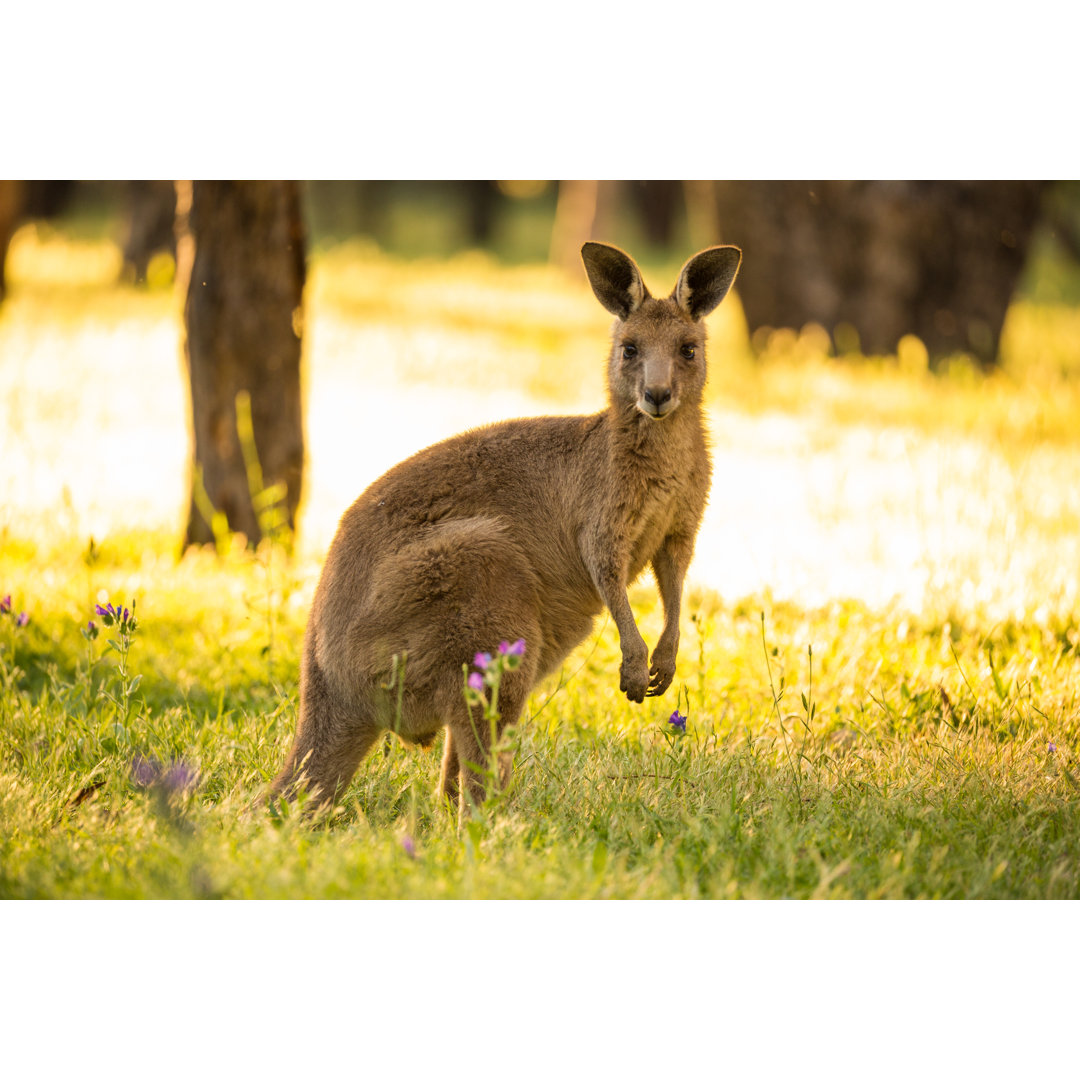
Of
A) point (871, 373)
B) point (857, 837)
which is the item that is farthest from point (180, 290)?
point (871, 373)

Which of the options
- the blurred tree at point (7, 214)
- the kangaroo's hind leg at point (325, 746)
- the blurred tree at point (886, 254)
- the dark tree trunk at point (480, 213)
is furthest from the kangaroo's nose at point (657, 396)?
the dark tree trunk at point (480, 213)

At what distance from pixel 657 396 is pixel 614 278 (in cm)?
48

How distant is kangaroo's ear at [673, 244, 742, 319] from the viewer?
3562 millimetres

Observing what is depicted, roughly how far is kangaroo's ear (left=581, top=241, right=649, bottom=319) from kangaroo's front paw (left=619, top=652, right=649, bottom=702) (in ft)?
3.38

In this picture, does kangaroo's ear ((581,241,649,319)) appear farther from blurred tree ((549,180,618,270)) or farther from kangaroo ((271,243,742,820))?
blurred tree ((549,180,618,270))

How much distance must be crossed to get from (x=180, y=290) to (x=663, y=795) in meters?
3.80

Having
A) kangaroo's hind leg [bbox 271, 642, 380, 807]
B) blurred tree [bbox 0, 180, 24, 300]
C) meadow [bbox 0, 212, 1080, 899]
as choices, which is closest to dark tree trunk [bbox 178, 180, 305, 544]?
meadow [bbox 0, 212, 1080, 899]

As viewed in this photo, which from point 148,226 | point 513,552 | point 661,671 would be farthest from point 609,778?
point 148,226

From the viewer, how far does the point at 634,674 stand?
3473 mm

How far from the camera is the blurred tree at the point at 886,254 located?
10109 mm

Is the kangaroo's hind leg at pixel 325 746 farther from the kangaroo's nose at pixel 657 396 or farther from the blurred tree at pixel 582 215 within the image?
the blurred tree at pixel 582 215

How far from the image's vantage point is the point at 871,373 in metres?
10.1

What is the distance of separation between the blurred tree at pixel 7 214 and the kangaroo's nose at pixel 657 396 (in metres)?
7.99

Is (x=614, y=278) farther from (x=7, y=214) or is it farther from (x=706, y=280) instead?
(x=7, y=214)
